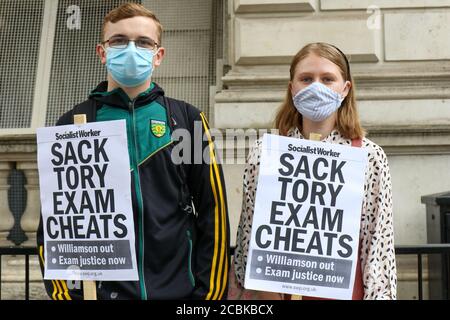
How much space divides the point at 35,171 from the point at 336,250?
4578 mm

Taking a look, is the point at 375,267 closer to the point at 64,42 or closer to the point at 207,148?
the point at 207,148

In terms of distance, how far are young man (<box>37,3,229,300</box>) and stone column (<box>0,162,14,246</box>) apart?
3962 mm

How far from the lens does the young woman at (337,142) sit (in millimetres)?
2820

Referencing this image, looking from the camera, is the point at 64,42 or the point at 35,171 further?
the point at 64,42

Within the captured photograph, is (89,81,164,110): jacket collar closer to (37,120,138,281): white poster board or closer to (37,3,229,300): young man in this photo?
(37,3,229,300): young man

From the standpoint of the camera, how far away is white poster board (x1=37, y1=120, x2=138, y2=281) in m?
2.78

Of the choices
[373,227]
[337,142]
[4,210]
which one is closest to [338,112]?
[337,142]

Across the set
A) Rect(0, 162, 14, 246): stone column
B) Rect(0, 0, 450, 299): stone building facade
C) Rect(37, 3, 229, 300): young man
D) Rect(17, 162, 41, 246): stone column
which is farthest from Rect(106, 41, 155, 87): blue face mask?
Rect(0, 162, 14, 246): stone column

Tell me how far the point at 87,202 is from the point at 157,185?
0.33 meters

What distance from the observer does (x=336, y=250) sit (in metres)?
2.80

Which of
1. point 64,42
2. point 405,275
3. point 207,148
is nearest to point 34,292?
point 64,42

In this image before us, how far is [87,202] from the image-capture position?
2838 millimetres

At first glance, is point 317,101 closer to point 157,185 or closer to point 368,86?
point 157,185

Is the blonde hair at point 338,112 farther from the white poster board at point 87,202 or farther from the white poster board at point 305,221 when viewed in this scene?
the white poster board at point 87,202
